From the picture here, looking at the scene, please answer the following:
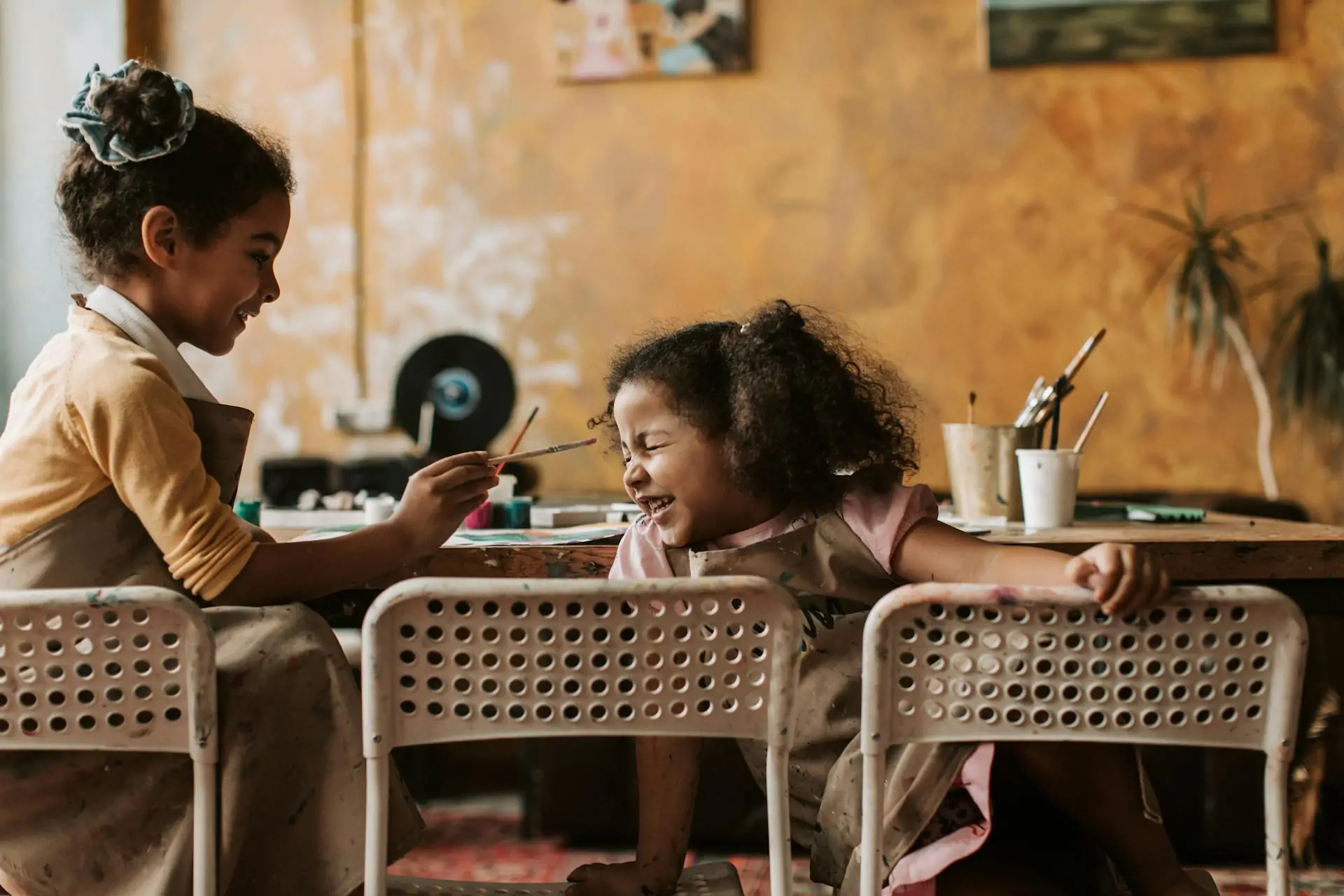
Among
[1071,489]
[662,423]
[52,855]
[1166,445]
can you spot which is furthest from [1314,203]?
[52,855]

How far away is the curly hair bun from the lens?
4.16ft

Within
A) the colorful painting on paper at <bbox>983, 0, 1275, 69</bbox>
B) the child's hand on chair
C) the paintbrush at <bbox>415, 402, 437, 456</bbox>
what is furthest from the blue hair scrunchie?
the colorful painting on paper at <bbox>983, 0, 1275, 69</bbox>

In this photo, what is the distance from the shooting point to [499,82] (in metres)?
3.66

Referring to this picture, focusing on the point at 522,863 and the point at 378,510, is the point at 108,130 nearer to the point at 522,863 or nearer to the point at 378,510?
the point at 378,510

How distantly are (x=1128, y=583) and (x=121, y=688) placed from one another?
843 mm

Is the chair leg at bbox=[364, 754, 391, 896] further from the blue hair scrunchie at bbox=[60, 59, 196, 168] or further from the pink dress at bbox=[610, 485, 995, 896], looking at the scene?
the blue hair scrunchie at bbox=[60, 59, 196, 168]

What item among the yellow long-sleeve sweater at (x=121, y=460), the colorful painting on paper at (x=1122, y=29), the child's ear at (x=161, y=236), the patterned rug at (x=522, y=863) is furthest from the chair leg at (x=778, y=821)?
the colorful painting on paper at (x=1122, y=29)

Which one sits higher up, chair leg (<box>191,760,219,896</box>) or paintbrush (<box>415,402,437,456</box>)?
paintbrush (<box>415,402,437,456</box>)

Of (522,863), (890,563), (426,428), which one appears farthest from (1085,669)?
(426,428)

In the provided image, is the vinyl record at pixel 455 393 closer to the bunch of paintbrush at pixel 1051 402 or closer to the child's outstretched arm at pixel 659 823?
the bunch of paintbrush at pixel 1051 402

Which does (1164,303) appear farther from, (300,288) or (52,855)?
(52,855)

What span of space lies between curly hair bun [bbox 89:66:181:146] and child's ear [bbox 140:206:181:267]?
8cm

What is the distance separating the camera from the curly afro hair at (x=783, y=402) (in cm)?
131

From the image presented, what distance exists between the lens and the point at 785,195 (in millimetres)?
3582
